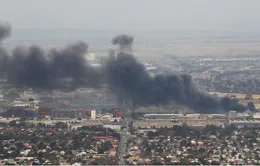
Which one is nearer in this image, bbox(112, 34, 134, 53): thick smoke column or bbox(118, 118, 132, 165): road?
bbox(118, 118, 132, 165): road

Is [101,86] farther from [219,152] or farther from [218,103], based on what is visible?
[219,152]

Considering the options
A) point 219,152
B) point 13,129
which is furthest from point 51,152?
point 219,152

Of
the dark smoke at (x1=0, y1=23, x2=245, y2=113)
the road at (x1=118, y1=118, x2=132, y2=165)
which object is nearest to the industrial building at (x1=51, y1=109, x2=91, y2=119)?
the dark smoke at (x1=0, y1=23, x2=245, y2=113)

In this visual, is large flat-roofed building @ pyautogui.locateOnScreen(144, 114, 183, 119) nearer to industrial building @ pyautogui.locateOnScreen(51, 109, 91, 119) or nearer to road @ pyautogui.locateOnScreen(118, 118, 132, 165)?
road @ pyautogui.locateOnScreen(118, 118, 132, 165)

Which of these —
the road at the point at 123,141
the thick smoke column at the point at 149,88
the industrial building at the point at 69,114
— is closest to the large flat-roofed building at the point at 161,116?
the thick smoke column at the point at 149,88

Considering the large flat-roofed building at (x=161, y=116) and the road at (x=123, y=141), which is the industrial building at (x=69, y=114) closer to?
the road at (x=123, y=141)

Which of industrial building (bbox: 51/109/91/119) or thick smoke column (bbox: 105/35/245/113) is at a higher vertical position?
thick smoke column (bbox: 105/35/245/113)

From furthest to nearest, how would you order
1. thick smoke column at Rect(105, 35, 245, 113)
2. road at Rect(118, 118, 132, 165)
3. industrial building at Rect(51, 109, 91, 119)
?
1. industrial building at Rect(51, 109, 91, 119)
2. thick smoke column at Rect(105, 35, 245, 113)
3. road at Rect(118, 118, 132, 165)
